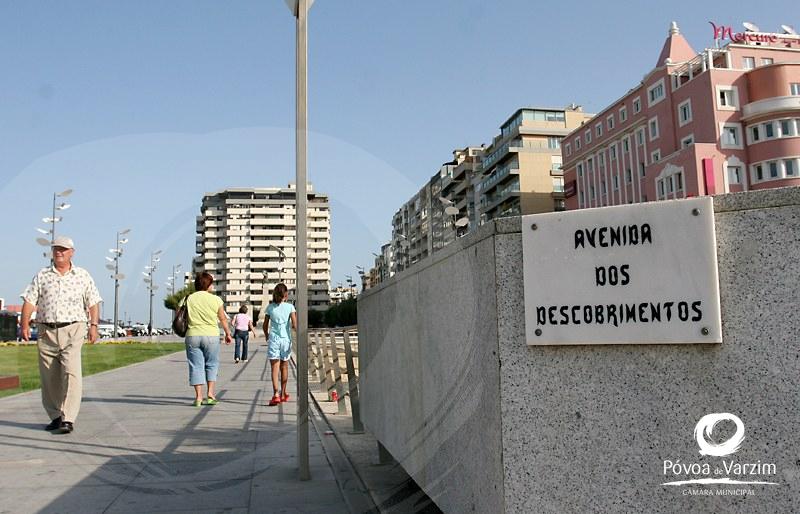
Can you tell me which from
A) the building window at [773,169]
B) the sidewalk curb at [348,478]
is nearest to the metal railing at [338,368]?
the sidewalk curb at [348,478]

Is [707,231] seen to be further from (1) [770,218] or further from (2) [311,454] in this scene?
(2) [311,454]

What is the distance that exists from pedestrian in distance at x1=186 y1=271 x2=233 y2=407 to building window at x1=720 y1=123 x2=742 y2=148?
52995 millimetres

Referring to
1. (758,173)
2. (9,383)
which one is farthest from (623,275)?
(758,173)

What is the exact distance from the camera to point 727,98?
55656 mm

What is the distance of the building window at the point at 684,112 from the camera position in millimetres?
58000

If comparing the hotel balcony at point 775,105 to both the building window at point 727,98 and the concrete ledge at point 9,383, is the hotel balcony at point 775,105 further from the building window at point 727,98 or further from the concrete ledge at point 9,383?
the concrete ledge at point 9,383

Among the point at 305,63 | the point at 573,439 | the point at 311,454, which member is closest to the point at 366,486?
the point at 311,454

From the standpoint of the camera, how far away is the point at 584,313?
254 centimetres

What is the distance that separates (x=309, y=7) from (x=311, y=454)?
3.63 meters

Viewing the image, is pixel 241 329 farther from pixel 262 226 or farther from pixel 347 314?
pixel 347 314

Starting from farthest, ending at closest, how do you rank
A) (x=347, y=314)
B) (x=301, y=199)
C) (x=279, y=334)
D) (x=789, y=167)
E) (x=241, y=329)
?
(x=347, y=314)
(x=789, y=167)
(x=241, y=329)
(x=279, y=334)
(x=301, y=199)

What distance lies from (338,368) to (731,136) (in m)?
52.8

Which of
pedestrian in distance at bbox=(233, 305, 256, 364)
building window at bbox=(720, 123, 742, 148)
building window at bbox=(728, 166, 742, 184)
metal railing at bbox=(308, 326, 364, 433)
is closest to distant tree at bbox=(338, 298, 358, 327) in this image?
building window at bbox=(728, 166, 742, 184)

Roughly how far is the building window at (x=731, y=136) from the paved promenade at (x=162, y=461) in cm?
5261
